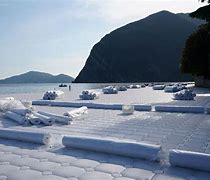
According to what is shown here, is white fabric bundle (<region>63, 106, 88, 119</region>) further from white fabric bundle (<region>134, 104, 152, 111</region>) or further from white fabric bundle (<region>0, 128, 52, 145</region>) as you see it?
white fabric bundle (<region>0, 128, 52, 145</region>)

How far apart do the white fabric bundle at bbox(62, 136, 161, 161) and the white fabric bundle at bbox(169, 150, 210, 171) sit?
0.98ft

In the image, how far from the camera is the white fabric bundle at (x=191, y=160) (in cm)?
341

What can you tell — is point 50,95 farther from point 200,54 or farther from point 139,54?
point 139,54

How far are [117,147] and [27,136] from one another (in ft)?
5.53

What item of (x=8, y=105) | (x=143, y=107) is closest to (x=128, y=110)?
(x=143, y=107)

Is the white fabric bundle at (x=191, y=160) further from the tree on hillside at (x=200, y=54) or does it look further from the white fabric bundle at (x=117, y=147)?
the tree on hillside at (x=200, y=54)

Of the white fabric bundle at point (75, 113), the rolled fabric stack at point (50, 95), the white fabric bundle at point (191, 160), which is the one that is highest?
the rolled fabric stack at point (50, 95)

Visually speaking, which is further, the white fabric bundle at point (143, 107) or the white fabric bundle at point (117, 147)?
the white fabric bundle at point (143, 107)

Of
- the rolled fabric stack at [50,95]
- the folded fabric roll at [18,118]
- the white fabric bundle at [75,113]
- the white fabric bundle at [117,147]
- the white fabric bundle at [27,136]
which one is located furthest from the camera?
the rolled fabric stack at [50,95]

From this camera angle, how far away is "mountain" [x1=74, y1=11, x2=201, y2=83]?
114 metres

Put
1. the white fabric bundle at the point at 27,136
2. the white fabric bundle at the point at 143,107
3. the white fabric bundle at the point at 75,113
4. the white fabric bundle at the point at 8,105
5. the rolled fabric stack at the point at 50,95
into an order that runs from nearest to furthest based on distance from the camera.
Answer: the white fabric bundle at the point at 27,136, the white fabric bundle at the point at 75,113, the white fabric bundle at the point at 8,105, the white fabric bundle at the point at 143,107, the rolled fabric stack at the point at 50,95

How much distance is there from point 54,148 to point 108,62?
117m

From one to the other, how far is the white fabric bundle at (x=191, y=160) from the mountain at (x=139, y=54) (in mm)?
103170

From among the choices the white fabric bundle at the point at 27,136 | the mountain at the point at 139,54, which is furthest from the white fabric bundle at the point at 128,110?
the mountain at the point at 139,54
